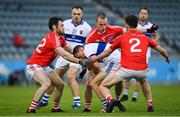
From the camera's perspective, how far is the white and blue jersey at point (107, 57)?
47.4ft

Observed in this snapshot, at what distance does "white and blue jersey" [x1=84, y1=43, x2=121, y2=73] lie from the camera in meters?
14.4

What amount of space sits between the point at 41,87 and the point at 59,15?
73.7 ft

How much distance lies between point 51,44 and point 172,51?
21.6 m

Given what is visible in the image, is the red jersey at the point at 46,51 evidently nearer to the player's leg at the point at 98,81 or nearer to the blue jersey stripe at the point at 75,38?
the player's leg at the point at 98,81

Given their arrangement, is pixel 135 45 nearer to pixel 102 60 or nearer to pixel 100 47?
pixel 100 47

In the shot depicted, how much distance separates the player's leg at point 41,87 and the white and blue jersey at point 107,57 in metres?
1.04

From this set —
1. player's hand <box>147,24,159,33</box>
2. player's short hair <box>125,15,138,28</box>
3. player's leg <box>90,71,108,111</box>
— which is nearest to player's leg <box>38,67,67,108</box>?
player's leg <box>90,71,108,111</box>

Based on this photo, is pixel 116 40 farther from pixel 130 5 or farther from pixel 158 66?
pixel 130 5

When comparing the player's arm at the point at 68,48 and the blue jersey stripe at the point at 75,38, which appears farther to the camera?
the blue jersey stripe at the point at 75,38

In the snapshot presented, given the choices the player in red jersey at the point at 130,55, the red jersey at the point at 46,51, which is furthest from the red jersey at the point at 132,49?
the red jersey at the point at 46,51

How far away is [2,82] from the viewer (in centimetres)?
3056

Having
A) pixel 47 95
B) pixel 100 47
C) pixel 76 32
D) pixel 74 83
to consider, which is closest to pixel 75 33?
pixel 76 32

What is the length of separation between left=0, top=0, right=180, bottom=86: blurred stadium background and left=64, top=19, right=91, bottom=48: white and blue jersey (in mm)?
13441

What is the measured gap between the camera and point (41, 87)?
1409 cm
